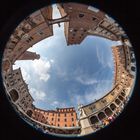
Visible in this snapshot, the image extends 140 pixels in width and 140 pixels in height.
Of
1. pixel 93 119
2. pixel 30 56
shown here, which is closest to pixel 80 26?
pixel 30 56

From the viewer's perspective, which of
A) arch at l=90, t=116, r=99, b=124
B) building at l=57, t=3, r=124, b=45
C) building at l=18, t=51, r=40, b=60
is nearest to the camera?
building at l=57, t=3, r=124, b=45

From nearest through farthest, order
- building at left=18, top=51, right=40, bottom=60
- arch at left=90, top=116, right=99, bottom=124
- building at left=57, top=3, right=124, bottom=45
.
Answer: building at left=57, top=3, right=124, bottom=45
building at left=18, top=51, right=40, bottom=60
arch at left=90, top=116, right=99, bottom=124

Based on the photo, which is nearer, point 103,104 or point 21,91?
point 21,91

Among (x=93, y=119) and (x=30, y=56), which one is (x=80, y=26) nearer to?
(x=30, y=56)

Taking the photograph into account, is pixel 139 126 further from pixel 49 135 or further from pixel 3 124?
pixel 3 124

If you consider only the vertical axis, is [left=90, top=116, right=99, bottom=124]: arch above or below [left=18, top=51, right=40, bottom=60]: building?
below

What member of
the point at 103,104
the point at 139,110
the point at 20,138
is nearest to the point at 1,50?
the point at 20,138

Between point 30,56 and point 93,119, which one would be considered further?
point 93,119

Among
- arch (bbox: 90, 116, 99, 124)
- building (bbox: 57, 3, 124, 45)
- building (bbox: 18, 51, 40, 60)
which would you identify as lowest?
arch (bbox: 90, 116, 99, 124)

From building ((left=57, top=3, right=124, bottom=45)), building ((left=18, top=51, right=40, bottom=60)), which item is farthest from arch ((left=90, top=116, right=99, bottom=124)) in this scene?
building ((left=18, top=51, right=40, bottom=60))

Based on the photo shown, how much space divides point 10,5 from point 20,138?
485 centimetres

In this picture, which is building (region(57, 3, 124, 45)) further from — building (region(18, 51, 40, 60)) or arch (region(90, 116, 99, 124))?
arch (region(90, 116, 99, 124))

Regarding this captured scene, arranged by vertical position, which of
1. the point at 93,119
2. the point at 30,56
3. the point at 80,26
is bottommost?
the point at 93,119

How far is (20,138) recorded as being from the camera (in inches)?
366
